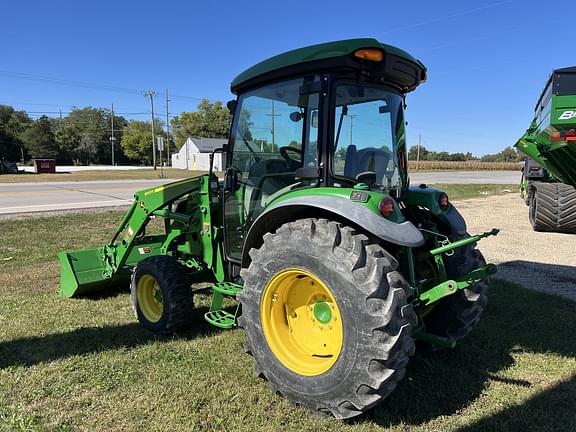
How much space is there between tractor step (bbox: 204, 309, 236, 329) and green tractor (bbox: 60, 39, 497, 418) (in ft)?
0.07

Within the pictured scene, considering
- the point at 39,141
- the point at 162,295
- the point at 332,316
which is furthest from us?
the point at 39,141

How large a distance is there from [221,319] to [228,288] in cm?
28

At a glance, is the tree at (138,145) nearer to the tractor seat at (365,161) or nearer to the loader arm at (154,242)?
the loader arm at (154,242)

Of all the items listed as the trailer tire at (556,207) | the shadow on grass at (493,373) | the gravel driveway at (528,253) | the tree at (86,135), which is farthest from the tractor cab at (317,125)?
the tree at (86,135)

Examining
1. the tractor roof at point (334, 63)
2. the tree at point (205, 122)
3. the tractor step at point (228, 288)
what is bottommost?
the tractor step at point (228, 288)

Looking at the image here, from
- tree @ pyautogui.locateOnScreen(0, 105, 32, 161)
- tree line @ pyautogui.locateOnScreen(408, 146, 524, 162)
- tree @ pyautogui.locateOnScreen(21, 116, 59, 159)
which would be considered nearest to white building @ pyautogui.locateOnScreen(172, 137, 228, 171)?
tree @ pyautogui.locateOnScreen(21, 116, 59, 159)

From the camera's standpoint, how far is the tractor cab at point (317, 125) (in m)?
3.19

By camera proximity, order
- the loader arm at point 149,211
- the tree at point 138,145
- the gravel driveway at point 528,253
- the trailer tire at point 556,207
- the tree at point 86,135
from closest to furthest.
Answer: the loader arm at point 149,211 → the gravel driveway at point 528,253 → the trailer tire at point 556,207 → the tree at point 86,135 → the tree at point 138,145

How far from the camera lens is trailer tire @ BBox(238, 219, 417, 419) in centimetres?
258

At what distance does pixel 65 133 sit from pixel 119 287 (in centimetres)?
8090

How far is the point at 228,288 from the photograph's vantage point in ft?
12.9

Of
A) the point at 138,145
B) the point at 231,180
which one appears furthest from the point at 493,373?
the point at 138,145

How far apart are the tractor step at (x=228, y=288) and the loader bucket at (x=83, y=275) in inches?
73.0

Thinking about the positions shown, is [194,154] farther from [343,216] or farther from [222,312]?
[343,216]
